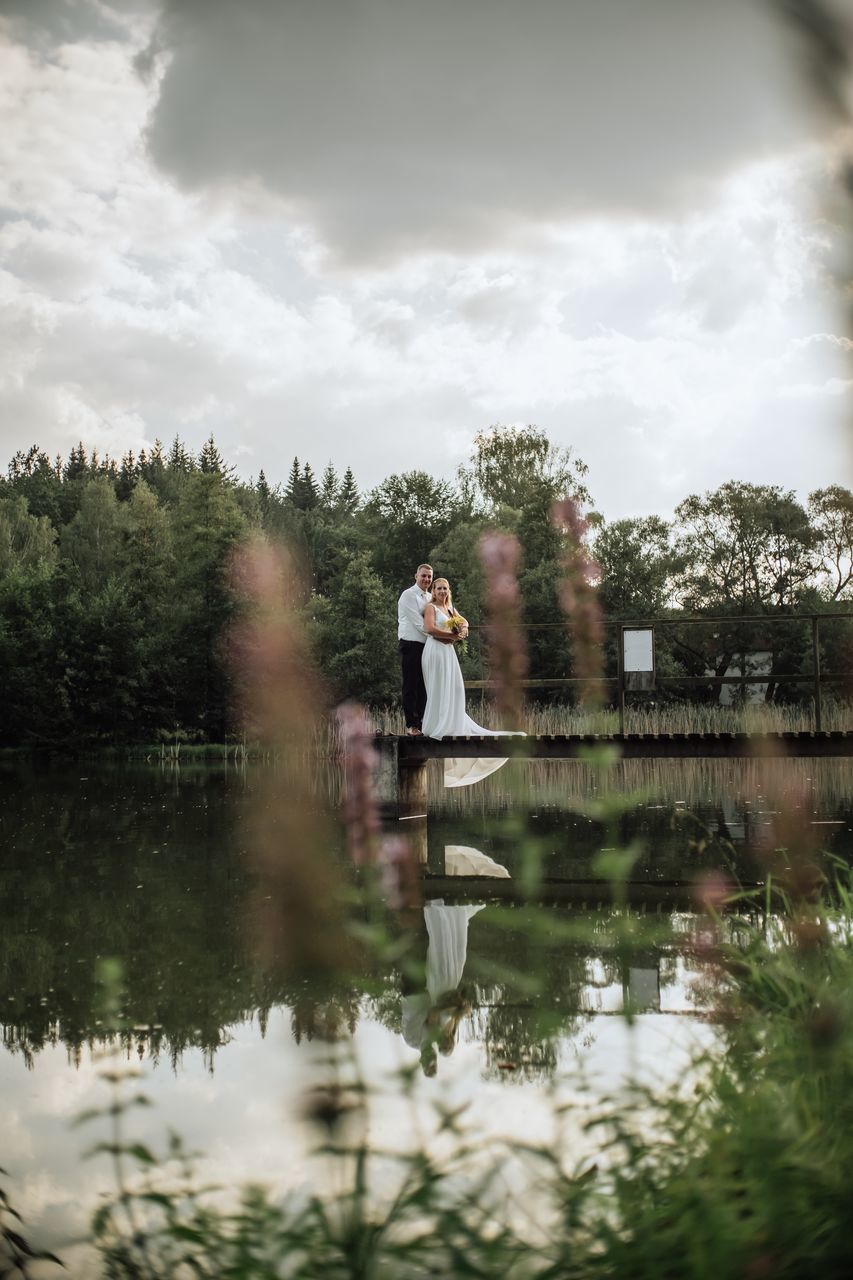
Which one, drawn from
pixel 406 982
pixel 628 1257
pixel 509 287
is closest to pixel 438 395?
pixel 509 287

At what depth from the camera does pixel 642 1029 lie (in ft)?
11.3

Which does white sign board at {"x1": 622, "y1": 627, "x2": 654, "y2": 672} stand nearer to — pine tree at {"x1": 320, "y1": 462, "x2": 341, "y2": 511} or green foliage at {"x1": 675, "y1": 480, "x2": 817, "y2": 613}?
green foliage at {"x1": 675, "y1": 480, "x2": 817, "y2": 613}

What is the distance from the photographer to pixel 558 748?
9555mm

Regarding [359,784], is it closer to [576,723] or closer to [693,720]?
[576,723]

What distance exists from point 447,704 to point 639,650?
2.34 metres

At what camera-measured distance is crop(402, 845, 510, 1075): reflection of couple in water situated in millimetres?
3400

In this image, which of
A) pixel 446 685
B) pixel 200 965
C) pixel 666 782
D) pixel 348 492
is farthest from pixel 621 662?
pixel 348 492

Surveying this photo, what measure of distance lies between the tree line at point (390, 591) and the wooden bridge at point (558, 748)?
9.26 metres

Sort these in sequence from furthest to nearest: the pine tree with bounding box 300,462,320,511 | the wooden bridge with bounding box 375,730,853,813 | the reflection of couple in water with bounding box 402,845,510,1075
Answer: the pine tree with bounding box 300,462,320,511 < the wooden bridge with bounding box 375,730,853,813 < the reflection of couple in water with bounding box 402,845,510,1075

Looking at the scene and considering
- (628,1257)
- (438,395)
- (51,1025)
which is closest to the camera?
(628,1257)

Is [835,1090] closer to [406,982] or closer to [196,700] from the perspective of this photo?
[406,982]

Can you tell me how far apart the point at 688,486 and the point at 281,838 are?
29.7 meters

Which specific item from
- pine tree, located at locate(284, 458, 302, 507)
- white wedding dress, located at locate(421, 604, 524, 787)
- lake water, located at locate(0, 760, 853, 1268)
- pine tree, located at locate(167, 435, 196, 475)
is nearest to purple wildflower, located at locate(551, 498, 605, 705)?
lake water, located at locate(0, 760, 853, 1268)


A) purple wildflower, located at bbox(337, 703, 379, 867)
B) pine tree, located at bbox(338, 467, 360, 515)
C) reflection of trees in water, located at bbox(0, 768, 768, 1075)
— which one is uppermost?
pine tree, located at bbox(338, 467, 360, 515)
